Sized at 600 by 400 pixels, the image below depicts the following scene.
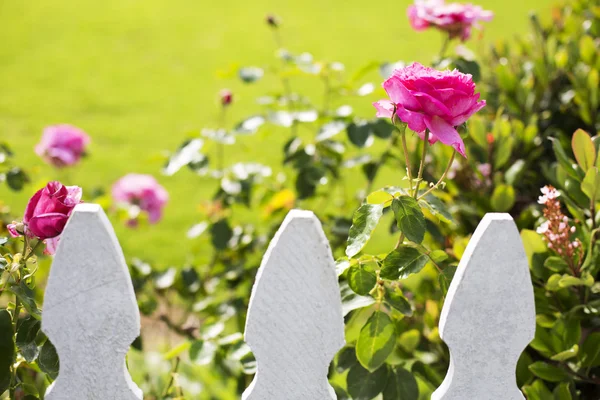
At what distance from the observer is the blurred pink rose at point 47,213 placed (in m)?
1.08

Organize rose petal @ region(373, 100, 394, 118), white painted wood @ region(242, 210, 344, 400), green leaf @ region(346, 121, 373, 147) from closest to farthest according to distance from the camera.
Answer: white painted wood @ region(242, 210, 344, 400) < rose petal @ region(373, 100, 394, 118) < green leaf @ region(346, 121, 373, 147)

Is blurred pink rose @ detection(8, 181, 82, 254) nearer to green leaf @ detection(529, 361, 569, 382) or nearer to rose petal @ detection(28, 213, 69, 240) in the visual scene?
rose petal @ detection(28, 213, 69, 240)

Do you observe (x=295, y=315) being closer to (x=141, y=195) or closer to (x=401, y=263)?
(x=401, y=263)

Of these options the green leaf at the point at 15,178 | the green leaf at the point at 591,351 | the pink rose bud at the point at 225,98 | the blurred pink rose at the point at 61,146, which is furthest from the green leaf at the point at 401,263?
the blurred pink rose at the point at 61,146

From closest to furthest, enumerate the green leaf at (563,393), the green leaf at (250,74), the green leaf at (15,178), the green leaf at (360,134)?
the green leaf at (563,393) → the green leaf at (15,178) → the green leaf at (360,134) → the green leaf at (250,74)

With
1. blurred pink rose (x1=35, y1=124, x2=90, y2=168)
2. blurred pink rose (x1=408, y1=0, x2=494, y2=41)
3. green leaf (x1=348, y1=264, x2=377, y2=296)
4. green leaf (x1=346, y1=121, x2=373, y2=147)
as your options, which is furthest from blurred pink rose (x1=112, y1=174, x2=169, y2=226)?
green leaf (x1=348, y1=264, x2=377, y2=296)

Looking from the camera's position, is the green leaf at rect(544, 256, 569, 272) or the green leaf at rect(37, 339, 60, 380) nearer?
the green leaf at rect(37, 339, 60, 380)

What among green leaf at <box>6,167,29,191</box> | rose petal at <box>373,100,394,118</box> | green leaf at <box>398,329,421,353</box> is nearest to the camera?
rose petal at <box>373,100,394,118</box>

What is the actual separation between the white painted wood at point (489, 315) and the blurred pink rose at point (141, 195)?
169 centimetres

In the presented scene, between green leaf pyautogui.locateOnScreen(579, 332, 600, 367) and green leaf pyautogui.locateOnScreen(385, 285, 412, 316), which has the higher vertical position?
green leaf pyautogui.locateOnScreen(385, 285, 412, 316)

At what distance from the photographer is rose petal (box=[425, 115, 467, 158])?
1104mm

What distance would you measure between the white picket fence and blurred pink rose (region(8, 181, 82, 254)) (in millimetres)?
44

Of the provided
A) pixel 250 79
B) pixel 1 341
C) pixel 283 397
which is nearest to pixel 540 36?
pixel 250 79

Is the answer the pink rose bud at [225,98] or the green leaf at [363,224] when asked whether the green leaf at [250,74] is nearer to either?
the pink rose bud at [225,98]
